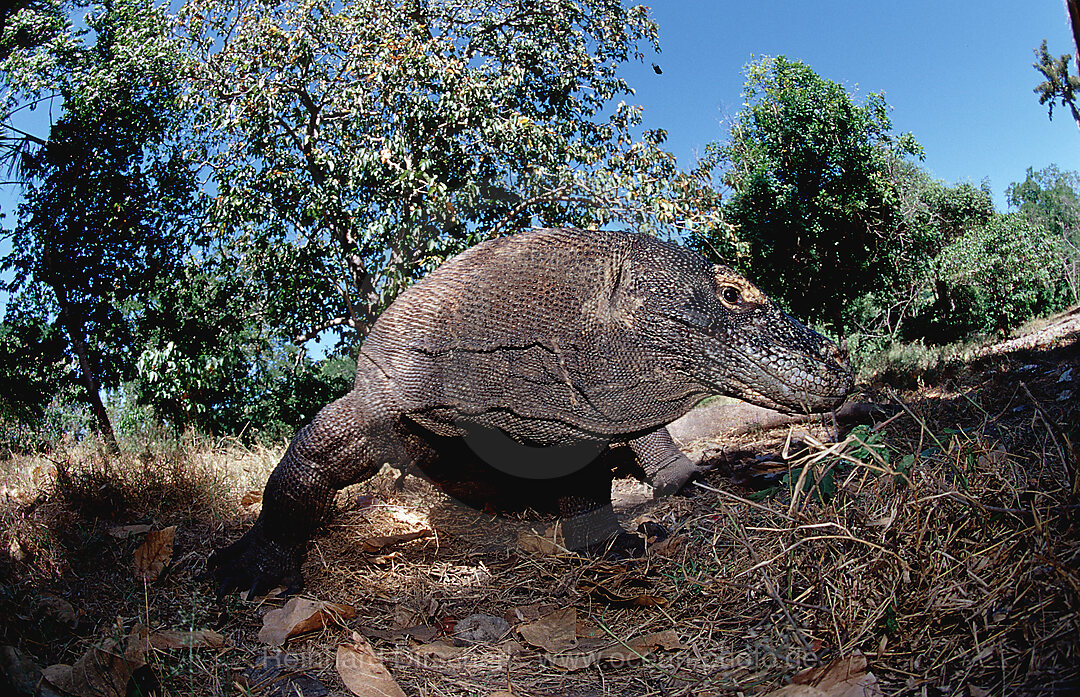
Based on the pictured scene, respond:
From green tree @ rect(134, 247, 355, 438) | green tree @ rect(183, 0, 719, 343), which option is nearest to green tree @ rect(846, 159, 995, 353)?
green tree @ rect(183, 0, 719, 343)

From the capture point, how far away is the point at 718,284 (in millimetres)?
2367

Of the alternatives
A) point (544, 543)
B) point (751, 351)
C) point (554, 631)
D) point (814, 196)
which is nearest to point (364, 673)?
point (554, 631)

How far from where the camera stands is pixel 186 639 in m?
1.95

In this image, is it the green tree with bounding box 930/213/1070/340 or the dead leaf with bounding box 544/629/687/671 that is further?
the green tree with bounding box 930/213/1070/340

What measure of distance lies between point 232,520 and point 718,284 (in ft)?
9.14

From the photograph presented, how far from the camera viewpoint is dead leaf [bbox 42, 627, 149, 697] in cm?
161

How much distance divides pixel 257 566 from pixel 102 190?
9.87 metres

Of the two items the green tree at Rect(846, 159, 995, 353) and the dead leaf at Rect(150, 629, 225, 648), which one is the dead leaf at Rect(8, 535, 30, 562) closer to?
the dead leaf at Rect(150, 629, 225, 648)

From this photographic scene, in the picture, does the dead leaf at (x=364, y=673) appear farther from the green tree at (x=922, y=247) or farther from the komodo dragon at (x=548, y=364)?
the green tree at (x=922, y=247)

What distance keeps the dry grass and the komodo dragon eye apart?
57 cm

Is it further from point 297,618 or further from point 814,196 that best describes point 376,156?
point 814,196

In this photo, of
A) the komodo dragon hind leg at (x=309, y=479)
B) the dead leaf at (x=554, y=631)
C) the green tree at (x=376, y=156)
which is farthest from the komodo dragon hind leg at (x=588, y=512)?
the green tree at (x=376, y=156)

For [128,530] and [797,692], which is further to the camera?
[128,530]

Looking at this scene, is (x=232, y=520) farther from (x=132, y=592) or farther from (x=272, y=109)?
(x=272, y=109)
